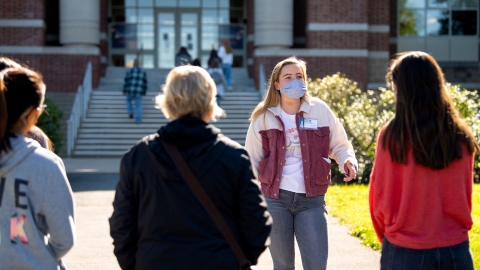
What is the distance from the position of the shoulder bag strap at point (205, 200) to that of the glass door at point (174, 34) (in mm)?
26126

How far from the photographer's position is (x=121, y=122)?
22.2 m

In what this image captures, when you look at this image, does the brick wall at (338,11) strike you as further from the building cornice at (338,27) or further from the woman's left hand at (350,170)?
the woman's left hand at (350,170)

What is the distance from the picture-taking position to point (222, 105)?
23250 mm

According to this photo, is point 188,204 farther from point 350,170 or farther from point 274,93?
point 274,93

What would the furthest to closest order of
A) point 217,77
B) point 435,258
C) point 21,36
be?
point 21,36 → point 217,77 → point 435,258

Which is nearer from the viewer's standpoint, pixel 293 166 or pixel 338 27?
pixel 293 166

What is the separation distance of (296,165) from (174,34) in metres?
24.8

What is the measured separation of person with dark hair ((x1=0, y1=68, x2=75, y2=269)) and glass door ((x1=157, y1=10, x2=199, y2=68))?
26.0 m

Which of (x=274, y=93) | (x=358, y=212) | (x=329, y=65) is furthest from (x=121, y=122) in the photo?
(x=274, y=93)

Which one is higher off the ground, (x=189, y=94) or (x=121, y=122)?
(x=189, y=94)

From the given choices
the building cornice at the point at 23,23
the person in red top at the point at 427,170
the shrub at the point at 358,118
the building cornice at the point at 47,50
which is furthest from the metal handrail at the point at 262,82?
the person in red top at the point at 427,170

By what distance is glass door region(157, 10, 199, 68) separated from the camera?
29.4 metres

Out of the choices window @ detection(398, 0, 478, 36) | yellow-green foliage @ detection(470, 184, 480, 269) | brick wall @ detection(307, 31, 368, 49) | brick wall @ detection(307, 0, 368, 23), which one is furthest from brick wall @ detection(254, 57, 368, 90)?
yellow-green foliage @ detection(470, 184, 480, 269)

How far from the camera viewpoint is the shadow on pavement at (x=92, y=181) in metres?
13.9
